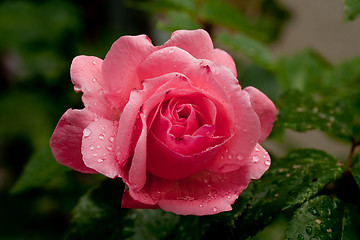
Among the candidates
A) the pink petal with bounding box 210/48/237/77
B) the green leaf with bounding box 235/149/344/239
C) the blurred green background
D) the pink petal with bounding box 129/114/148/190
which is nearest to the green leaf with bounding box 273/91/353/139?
the green leaf with bounding box 235/149/344/239

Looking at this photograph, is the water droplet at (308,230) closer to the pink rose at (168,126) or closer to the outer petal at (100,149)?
the pink rose at (168,126)

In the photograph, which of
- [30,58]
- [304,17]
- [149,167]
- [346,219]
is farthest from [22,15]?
[346,219]

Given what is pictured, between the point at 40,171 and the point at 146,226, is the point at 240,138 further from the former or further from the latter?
the point at 40,171

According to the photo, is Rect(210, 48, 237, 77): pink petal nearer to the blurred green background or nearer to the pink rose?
the pink rose

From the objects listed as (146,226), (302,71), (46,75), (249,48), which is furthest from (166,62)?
(46,75)

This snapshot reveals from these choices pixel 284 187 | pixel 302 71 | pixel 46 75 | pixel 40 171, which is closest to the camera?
pixel 284 187

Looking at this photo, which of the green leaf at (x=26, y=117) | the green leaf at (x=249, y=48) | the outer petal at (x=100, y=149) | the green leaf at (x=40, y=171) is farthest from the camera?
the green leaf at (x=26, y=117)

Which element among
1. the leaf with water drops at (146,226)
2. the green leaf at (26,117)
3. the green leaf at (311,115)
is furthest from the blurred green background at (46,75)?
the leaf with water drops at (146,226)
